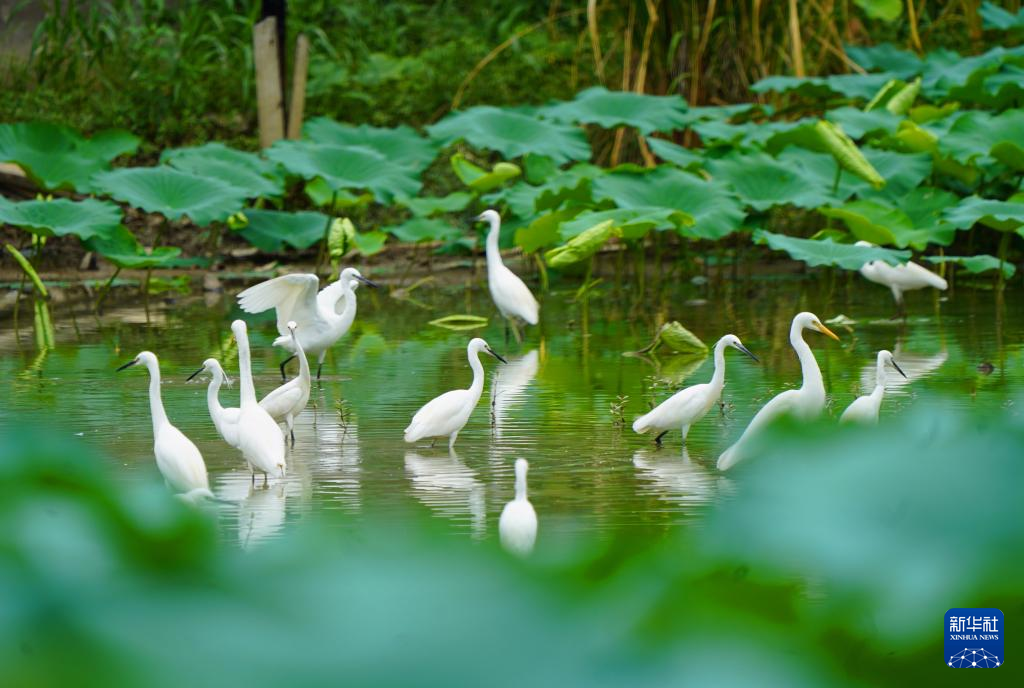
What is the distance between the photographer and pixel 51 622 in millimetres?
731

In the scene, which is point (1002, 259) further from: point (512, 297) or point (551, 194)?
point (512, 297)

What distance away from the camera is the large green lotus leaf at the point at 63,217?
9227mm

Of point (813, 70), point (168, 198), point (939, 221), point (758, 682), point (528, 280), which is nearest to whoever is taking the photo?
point (758, 682)

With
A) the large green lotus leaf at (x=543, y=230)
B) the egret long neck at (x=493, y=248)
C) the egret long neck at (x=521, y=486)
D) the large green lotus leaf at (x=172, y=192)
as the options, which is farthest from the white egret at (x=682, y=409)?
the large green lotus leaf at (x=172, y=192)

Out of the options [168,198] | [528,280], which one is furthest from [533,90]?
[168,198]

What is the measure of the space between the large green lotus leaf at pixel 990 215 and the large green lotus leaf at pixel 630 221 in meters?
1.59

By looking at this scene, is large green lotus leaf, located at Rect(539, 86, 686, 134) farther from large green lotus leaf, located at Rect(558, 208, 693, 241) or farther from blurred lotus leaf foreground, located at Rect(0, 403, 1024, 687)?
blurred lotus leaf foreground, located at Rect(0, 403, 1024, 687)

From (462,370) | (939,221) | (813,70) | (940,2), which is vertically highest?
(940,2)

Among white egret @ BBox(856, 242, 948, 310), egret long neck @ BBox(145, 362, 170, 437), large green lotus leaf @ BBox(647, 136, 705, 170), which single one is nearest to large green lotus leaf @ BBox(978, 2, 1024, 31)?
large green lotus leaf @ BBox(647, 136, 705, 170)

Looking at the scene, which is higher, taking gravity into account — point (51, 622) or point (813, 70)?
point (813, 70)

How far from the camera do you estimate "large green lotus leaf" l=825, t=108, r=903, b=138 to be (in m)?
10.7

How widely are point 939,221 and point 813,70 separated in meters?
4.01

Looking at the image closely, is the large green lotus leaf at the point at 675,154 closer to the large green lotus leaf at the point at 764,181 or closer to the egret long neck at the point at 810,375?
the large green lotus leaf at the point at 764,181

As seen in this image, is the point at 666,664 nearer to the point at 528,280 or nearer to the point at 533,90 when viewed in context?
the point at 528,280
